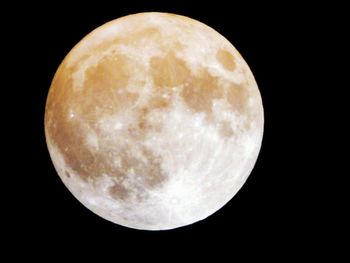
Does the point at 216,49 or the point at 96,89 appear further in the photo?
the point at 216,49

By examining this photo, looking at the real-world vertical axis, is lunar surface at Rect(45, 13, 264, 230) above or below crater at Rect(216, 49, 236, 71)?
below

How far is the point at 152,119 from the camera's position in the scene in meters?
3.20

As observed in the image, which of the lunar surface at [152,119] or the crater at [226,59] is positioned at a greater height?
the crater at [226,59]

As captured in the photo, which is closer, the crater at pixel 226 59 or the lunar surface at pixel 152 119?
the lunar surface at pixel 152 119

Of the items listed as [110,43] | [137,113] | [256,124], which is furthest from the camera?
[256,124]

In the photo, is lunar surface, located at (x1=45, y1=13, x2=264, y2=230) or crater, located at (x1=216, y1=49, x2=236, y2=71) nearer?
lunar surface, located at (x1=45, y1=13, x2=264, y2=230)

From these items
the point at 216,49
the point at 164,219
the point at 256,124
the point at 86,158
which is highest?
the point at 216,49

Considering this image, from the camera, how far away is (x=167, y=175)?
332 centimetres

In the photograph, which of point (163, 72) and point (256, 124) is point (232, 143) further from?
point (163, 72)

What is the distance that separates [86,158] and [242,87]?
135cm

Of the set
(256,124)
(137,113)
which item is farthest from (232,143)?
(137,113)

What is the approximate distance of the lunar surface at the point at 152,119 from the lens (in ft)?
10.6

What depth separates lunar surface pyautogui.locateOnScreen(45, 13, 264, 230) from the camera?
10.6 feet

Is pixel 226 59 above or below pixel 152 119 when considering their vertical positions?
above
